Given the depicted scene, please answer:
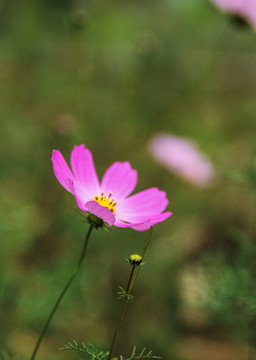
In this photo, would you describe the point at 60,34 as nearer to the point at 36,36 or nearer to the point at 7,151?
the point at 36,36

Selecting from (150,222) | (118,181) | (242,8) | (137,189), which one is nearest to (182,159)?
(137,189)

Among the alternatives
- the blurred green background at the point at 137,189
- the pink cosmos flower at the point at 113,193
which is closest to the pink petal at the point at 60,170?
the pink cosmos flower at the point at 113,193

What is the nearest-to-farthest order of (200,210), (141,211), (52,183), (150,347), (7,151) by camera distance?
(141,211) < (150,347) < (52,183) < (7,151) < (200,210)

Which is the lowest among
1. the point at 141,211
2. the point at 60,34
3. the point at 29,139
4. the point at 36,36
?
the point at 141,211

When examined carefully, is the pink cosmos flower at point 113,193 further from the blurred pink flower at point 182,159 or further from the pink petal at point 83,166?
the blurred pink flower at point 182,159

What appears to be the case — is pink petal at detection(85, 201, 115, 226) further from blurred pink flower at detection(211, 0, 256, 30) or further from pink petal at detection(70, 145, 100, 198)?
blurred pink flower at detection(211, 0, 256, 30)

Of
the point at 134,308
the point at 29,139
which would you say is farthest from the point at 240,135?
the point at 134,308
